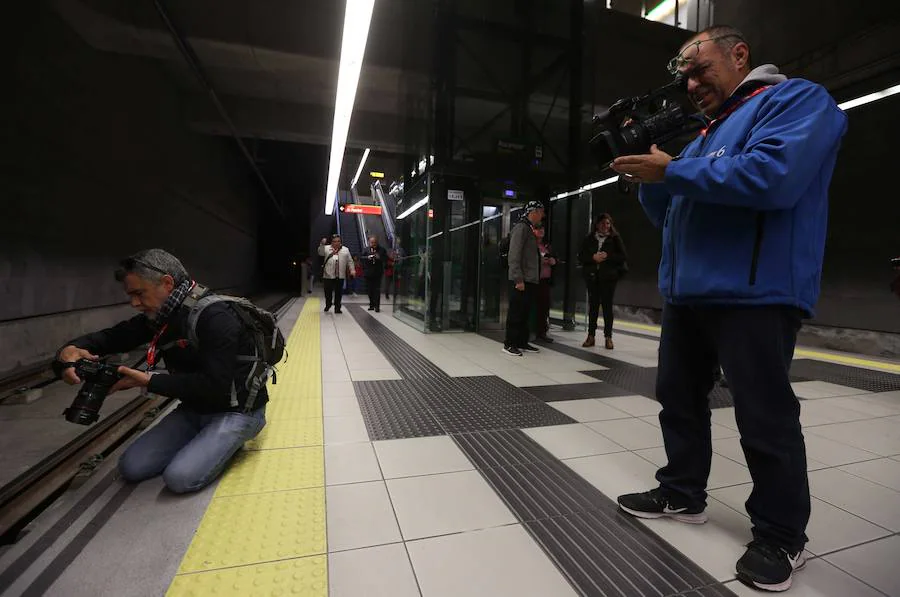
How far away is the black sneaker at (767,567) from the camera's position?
47.9 inches

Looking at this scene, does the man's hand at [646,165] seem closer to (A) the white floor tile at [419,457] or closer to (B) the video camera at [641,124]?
(B) the video camera at [641,124]

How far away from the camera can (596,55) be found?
25.3ft

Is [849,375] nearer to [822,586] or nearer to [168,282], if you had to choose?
[822,586]

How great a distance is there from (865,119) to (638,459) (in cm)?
622

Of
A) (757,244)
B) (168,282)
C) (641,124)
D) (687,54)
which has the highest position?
(687,54)

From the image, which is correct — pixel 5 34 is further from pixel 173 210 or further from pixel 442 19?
pixel 442 19

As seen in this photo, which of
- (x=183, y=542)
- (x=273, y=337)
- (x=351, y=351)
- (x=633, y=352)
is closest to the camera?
(x=183, y=542)

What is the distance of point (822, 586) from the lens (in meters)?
1.25

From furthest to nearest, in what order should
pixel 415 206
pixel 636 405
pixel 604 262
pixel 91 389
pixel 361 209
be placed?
pixel 361 209, pixel 415 206, pixel 604 262, pixel 636 405, pixel 91 389

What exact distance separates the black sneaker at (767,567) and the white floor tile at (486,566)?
0.53 meters

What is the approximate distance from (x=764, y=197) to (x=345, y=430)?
7.29ft

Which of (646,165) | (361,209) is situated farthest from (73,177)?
(361,209)

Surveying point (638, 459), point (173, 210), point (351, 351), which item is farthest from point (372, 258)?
point (638, 459)

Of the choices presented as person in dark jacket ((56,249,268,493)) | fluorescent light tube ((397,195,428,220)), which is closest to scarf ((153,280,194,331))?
person in dark jacket ((56,249,268,493))
